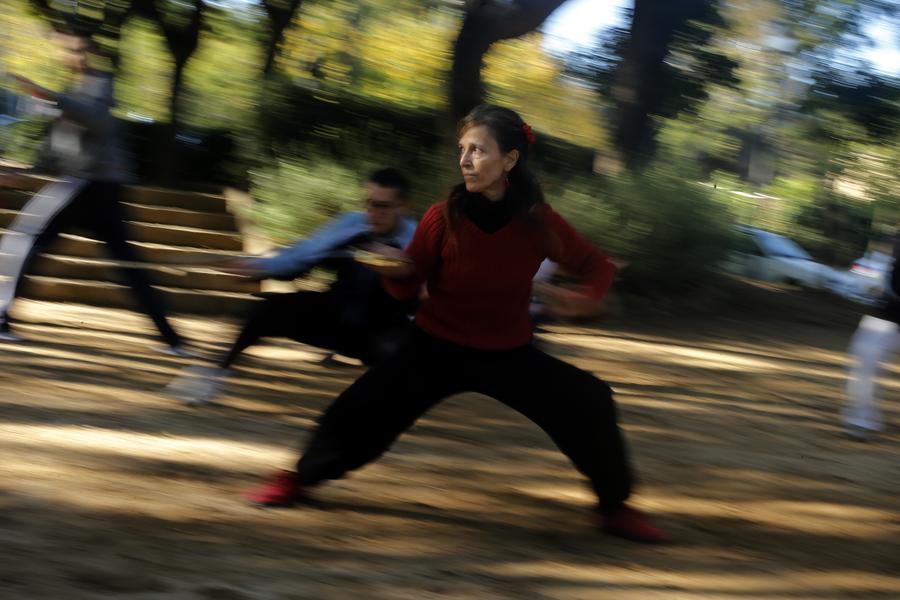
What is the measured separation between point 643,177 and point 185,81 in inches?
249

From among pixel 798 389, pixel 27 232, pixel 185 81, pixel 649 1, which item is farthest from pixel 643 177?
pixel 27 232

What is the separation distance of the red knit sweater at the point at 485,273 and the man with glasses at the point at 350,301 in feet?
4.76

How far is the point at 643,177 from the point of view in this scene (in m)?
14.4

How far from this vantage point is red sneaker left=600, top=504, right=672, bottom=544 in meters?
4.80

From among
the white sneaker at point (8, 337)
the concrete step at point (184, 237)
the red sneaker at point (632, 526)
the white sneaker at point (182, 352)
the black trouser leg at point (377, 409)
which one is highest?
the black trouser leg at point (377, 409)

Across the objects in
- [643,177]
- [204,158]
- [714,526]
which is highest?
[714,526]

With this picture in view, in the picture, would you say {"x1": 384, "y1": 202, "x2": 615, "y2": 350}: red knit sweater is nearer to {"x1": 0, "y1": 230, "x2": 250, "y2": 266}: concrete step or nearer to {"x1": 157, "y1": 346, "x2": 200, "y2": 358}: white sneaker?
{"x1": 157, "y1": 346, "x2": 200, "y2": 358}: white sneaker

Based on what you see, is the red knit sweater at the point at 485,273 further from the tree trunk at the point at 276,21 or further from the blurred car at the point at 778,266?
the blurred car at the point at 778,266

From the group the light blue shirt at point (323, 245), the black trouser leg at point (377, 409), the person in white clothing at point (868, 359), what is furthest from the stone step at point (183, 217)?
the black trouser leg at point (377, 409)

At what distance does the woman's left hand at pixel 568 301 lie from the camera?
14.6ft

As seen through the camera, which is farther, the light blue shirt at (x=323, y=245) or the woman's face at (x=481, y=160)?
the light blue shirt at (x=323, y=245)

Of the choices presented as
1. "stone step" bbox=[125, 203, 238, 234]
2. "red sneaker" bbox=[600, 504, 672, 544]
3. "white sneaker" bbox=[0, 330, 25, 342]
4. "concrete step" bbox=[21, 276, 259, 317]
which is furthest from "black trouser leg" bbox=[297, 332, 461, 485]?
"stone step" bbox=[125, 203, 238, 234]

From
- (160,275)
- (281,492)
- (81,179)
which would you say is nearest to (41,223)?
(81,179)

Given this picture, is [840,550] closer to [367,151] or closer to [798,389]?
[798,389]
